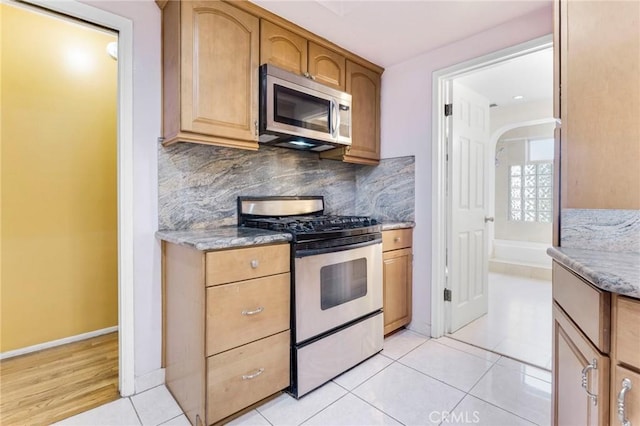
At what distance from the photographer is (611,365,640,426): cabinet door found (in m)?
0.67

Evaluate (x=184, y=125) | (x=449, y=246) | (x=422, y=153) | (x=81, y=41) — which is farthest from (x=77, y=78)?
(x=449, y=246)

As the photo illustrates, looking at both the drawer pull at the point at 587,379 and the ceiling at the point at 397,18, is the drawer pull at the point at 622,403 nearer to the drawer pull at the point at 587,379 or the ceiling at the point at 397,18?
the drawer pull at the point at 587,379

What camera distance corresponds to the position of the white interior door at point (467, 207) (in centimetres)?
246

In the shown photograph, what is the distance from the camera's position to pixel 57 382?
70.9 inches

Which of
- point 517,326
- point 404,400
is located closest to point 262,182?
point 404,400

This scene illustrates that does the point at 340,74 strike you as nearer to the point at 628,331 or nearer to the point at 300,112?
the point at 300,112

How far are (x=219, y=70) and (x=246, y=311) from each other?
132 centimetres

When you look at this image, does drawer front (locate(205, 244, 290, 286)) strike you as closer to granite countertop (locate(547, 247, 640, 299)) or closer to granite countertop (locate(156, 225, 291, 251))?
granite countertop (locate(156, 225, 291, 251))

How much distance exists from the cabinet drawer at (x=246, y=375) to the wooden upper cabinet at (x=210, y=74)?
1.13 metres

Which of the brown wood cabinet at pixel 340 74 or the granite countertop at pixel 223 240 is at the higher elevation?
the brown wood cabinet at pixel 340 74

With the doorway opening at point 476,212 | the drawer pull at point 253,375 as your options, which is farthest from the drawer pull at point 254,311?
the doorway opening at point 476,212

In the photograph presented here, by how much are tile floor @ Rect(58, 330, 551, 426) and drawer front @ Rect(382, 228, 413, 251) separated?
0.81m

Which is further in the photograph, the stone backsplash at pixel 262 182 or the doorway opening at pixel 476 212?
the doorway opening at pixel 476 212

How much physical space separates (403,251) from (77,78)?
112 inches
